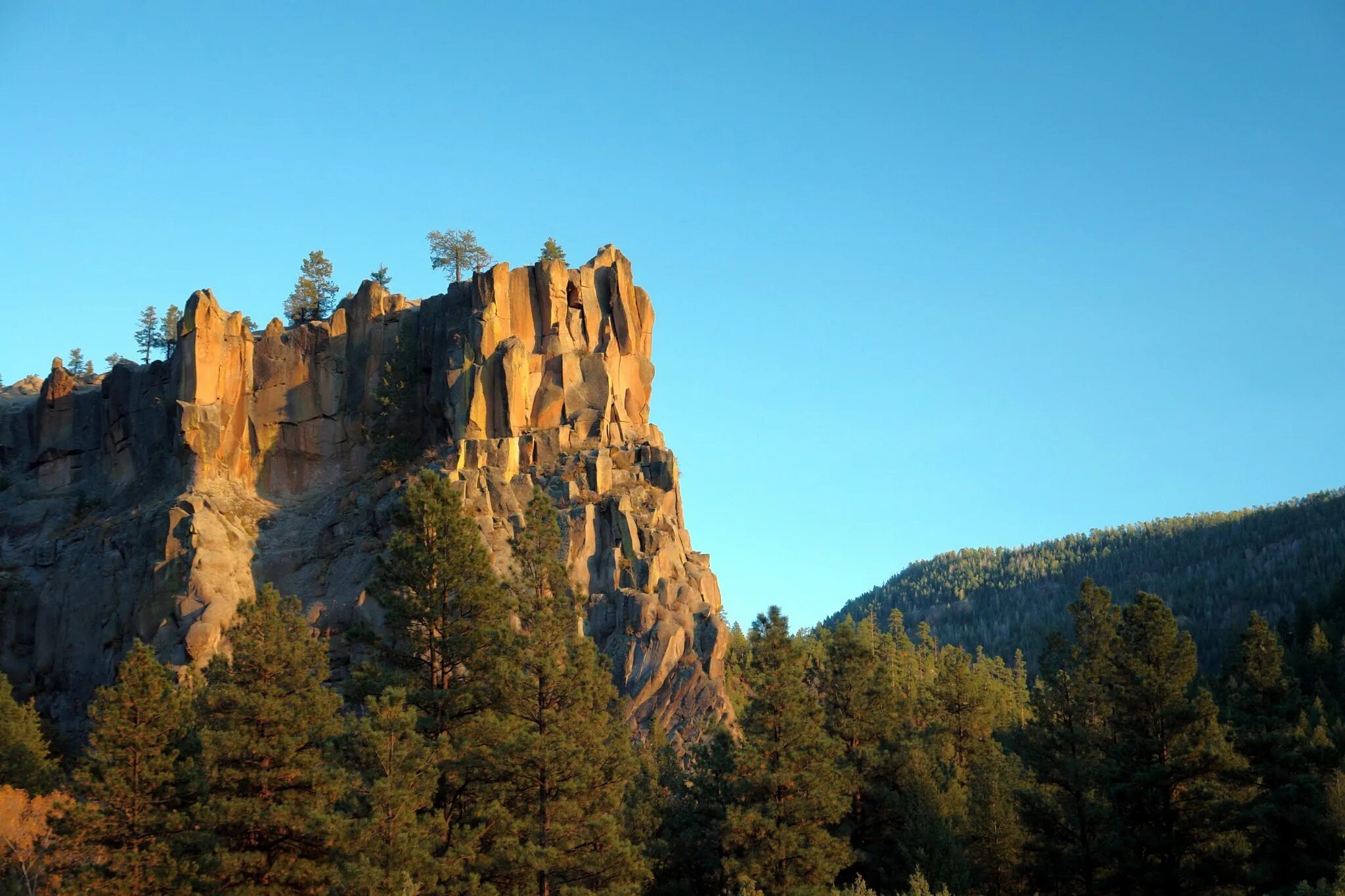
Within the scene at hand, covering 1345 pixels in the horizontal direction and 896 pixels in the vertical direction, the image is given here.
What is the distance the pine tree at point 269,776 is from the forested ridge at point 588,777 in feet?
0.28

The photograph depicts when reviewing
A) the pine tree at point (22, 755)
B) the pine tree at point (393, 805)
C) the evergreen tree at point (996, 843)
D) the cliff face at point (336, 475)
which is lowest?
the evergreen tree at point (996, 843)

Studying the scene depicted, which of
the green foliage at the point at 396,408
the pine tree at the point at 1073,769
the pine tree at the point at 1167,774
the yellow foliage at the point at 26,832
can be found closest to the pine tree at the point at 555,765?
the yellow foliage at the point at 26,832

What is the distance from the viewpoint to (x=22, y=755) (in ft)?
192

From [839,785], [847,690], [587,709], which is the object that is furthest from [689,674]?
[587,709]

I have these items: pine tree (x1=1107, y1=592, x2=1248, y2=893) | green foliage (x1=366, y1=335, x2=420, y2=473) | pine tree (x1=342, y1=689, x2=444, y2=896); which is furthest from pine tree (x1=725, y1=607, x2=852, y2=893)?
green foliage (x1=366, y1=335, x2=420, y2=473)

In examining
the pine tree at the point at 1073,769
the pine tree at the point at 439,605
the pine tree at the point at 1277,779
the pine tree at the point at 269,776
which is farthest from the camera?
the pine tree at the point at 1073,769

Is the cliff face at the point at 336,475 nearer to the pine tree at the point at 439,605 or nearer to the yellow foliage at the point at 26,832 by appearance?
the yellow foliage at the point at 26,832

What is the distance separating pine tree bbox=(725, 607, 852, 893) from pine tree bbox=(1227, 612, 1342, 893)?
1417 cm

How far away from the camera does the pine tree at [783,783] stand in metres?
44.8

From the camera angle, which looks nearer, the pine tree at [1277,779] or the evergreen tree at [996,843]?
the pine tree at [1277,779]

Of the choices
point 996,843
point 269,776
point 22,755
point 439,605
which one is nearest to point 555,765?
point 439,605

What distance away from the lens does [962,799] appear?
53.7m

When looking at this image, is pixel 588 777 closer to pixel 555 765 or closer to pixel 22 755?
pixel 555 765

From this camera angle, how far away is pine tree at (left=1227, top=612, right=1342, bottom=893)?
146ft
